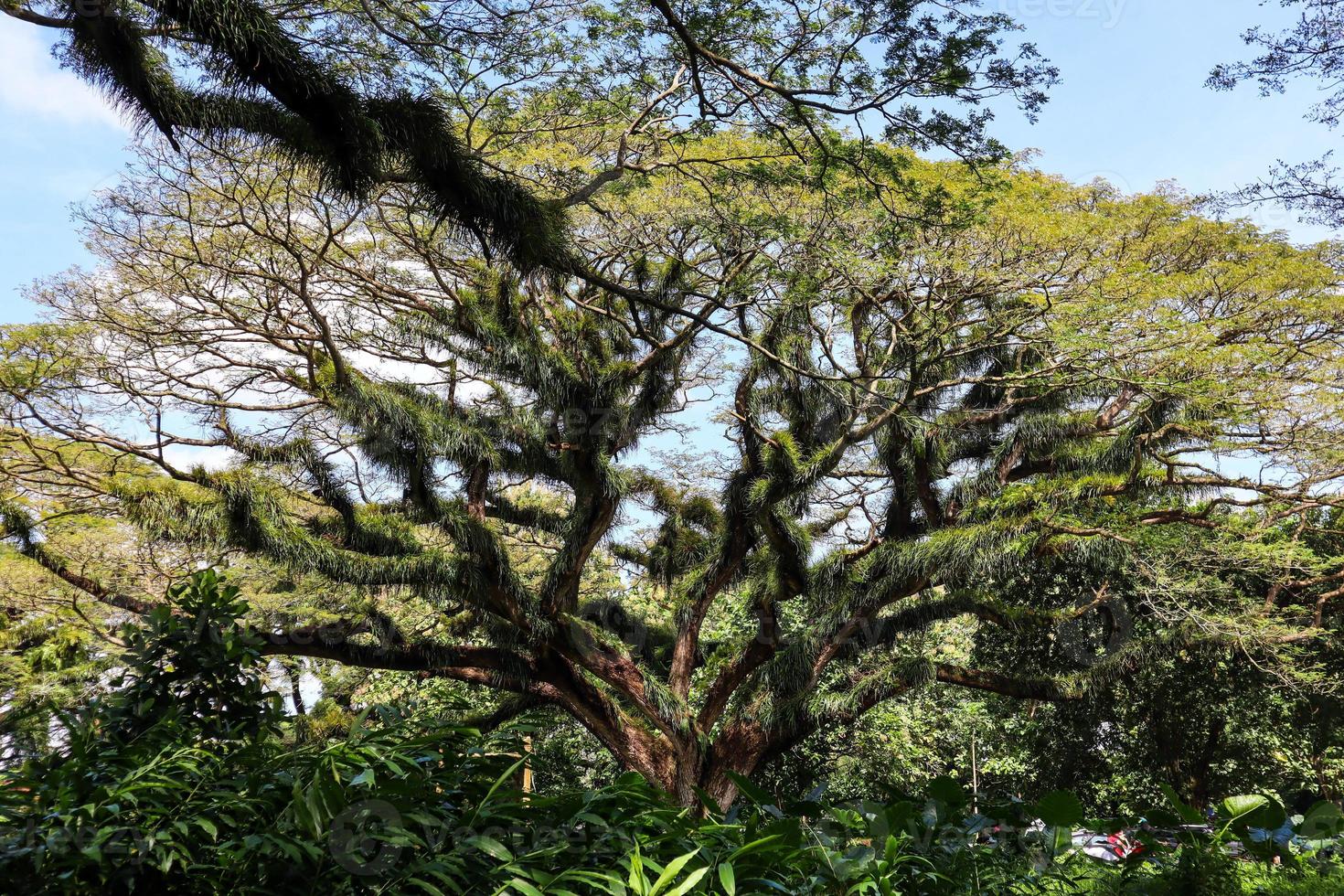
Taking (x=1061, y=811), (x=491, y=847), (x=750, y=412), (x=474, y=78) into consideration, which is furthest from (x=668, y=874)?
(x=750, y=412)

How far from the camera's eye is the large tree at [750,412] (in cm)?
665

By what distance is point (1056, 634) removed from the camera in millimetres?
9367

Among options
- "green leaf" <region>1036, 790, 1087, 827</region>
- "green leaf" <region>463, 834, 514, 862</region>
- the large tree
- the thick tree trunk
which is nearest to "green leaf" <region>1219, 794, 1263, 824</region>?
"green leaf" <region>1036, 790, 1087, 827</region>

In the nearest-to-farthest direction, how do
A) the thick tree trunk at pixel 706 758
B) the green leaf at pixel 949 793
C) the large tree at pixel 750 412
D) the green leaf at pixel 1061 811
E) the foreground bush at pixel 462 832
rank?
the foreground bush at pixel 462 832 < the green leaf at pixel 1061 811 < the green leaf at pixel 949 793 < the large tree at pixel 750 412 < the thick tree trunk at pixel 706 758

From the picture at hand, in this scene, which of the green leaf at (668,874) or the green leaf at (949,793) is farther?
the green leaf at (949,793)

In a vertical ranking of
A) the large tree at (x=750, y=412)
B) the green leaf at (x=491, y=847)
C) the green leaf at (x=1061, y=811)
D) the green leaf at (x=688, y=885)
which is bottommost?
the green leaf at (x=1061, y=811)

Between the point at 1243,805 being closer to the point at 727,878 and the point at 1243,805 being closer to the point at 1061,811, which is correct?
the point at 1061,811

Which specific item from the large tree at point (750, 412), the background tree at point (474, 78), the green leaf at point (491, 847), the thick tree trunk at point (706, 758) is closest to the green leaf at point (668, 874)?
the green leaf at point (491, 847)

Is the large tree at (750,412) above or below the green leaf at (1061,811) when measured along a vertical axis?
above

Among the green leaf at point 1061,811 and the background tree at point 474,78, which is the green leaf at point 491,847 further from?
the background tree at point 474,78

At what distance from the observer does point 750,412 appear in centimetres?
809

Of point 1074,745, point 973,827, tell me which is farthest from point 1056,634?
point 973,827

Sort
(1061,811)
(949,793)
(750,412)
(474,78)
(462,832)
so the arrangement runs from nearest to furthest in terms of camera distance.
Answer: (462,832), (1061,811), (949,793), (474,78), (750,412)

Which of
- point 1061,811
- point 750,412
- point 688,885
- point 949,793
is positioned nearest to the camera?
point 688,885
